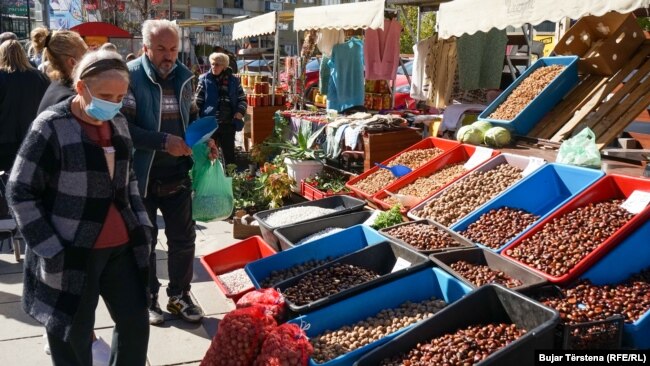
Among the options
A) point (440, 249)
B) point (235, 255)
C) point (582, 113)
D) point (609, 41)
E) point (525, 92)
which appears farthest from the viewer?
point (525, 92)

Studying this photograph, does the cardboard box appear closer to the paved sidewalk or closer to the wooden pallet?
the wooden pallet

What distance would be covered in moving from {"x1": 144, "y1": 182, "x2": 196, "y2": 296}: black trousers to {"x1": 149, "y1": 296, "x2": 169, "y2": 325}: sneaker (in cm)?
8

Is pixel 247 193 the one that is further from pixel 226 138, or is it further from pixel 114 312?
pixel 114 312

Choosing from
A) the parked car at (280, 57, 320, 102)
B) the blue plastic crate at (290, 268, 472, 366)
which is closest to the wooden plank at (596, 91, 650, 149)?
the blue plastic crate at (290, 268, 472, 366)

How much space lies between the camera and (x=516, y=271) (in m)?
3.10

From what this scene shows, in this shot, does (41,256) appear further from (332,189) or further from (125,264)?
(332,189)

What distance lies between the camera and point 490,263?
10.8ft

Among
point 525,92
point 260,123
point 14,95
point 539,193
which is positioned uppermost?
point 525,92

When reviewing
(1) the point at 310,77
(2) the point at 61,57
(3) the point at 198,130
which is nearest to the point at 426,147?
(3) the point at 198,130

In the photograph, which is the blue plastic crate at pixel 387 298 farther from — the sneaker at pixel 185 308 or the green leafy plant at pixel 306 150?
the green leafy plant at pixel 306 150

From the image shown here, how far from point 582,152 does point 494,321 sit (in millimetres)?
1659

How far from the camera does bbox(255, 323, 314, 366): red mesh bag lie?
258cm

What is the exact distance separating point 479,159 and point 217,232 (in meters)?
2.93

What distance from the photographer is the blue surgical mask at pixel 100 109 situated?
7.83 ft
